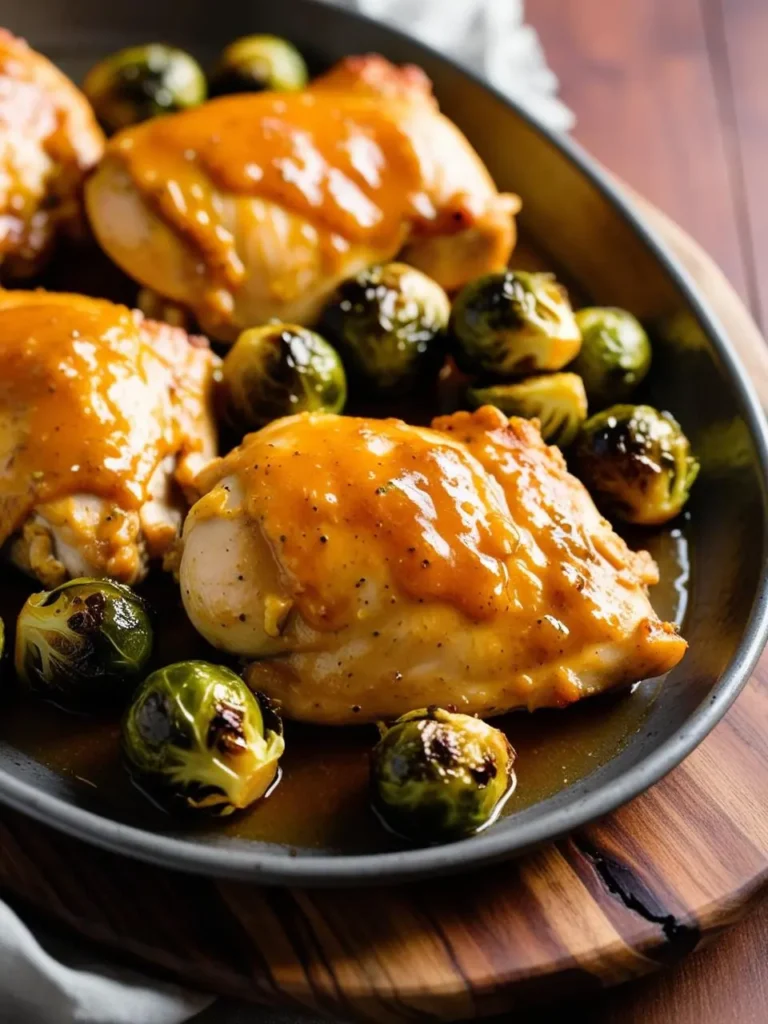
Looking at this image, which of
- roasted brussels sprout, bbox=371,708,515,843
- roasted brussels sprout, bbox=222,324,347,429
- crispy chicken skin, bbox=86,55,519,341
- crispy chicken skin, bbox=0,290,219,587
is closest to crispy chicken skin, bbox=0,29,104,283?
crispy chicken skin, bbox=86,55,519,341

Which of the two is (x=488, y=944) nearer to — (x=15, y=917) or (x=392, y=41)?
(x=15, y=917)

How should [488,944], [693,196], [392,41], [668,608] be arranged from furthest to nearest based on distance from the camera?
[693,196] → [392,41] → [668,608] → [488,944]

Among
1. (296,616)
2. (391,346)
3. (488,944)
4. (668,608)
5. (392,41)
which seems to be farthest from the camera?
(392,41)

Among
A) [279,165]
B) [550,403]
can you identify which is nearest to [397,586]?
[550,403]

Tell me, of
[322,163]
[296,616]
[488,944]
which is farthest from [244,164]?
[488,944]

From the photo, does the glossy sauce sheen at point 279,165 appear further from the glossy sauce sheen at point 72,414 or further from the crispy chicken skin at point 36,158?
the glossy sauce sheen at point 72,414

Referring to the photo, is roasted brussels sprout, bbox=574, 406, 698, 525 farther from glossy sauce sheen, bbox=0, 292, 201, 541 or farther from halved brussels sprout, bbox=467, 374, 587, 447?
glossy sauce sheen, bbox=0, 292, 201, 541
